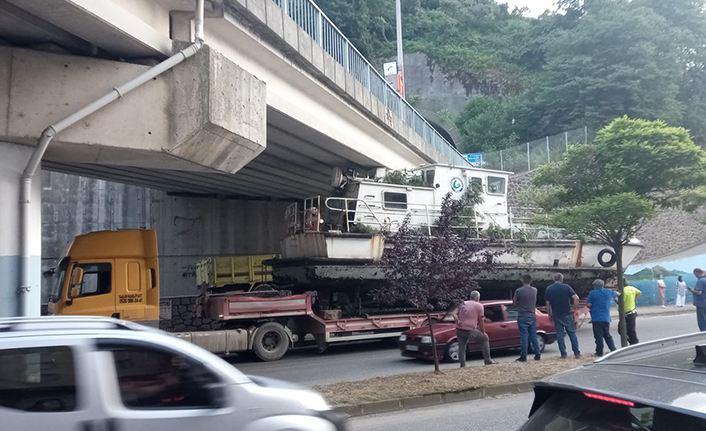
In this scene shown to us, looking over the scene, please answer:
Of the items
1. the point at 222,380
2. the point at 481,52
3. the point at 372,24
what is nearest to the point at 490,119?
the point at 481,52

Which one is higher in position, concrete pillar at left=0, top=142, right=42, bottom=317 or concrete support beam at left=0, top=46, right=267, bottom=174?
concrete support beam at left=0, top=46, right=267, bottom=174

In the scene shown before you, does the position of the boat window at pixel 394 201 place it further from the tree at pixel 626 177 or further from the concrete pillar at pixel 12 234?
the concrete pillar at pixel 12 234

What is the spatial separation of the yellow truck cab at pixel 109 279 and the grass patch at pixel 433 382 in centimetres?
528

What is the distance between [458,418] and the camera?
8.36 meters

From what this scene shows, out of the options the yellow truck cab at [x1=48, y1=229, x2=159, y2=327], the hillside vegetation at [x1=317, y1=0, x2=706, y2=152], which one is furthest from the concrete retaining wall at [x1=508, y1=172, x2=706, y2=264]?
the yellow truck cab at [x1=48, y1=229, x2=159, y2=327]

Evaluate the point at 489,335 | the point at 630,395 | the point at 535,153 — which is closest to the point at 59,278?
the point at 489,335

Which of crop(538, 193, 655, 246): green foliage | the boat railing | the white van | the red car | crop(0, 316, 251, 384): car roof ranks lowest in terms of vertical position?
the red car

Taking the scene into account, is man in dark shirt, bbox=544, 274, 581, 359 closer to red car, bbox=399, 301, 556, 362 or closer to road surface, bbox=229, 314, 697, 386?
road surface, bbox=229, 314, 697, 386

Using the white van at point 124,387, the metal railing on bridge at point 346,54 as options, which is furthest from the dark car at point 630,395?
the metal railing on bridge at point 346,54

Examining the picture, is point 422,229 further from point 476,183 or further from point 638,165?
point 638,165

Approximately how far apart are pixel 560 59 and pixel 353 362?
116 feet

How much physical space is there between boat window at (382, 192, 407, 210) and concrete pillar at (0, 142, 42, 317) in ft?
33.6

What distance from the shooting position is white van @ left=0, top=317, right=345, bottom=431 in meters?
3.83

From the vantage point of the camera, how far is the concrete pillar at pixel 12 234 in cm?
827
